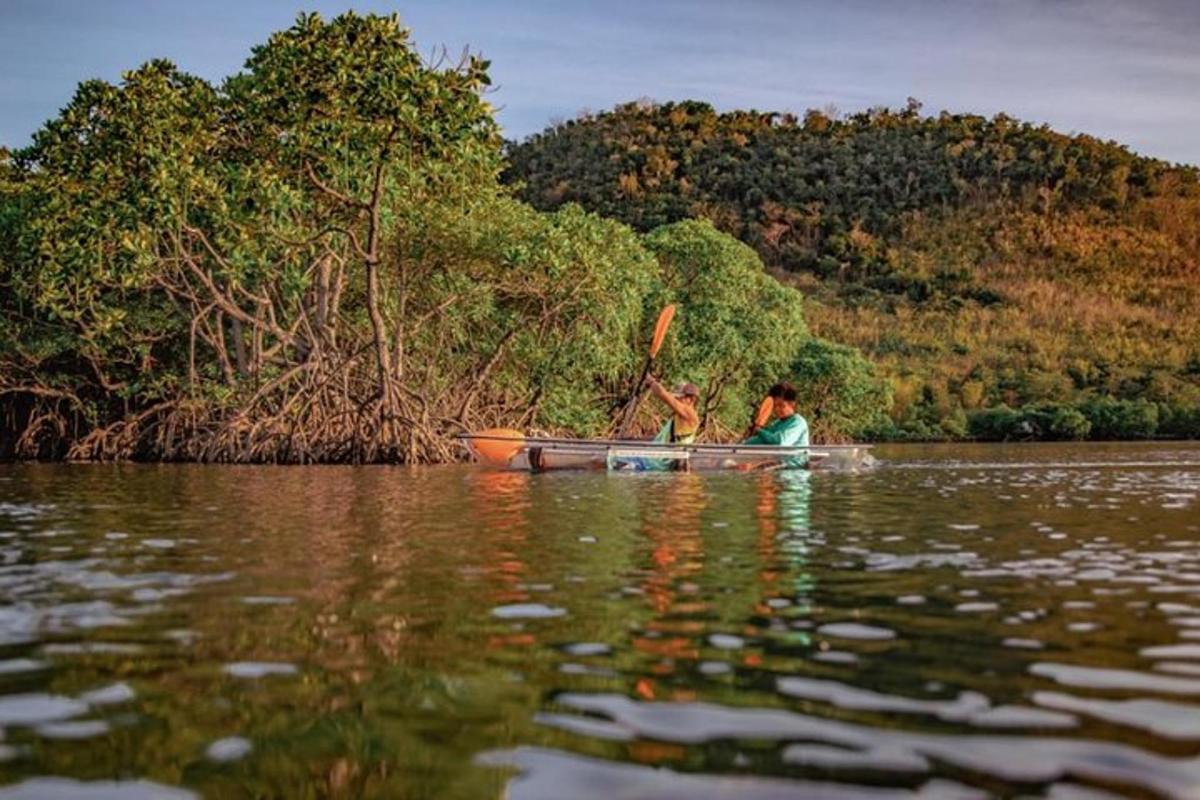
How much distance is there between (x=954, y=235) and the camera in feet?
238

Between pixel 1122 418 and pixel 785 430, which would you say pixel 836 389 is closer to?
pixel 1122 418

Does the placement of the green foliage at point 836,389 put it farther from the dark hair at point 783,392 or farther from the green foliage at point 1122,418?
the dark hair at point 783,392

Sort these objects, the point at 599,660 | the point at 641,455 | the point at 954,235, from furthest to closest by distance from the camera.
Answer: the point at 954,235, the point at 641,455, the point at 599,660

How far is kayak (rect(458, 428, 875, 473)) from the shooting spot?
67.5ft

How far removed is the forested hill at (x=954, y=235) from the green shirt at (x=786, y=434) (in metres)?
26.1

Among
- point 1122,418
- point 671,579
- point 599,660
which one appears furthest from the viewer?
point 1122,418

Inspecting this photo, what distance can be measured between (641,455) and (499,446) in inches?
97.1

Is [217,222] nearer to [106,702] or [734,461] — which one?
[734,461]

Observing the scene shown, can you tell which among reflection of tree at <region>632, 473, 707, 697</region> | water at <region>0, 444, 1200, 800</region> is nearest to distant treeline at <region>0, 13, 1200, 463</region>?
reflection of tree at <region>632, 473, 707, 697</region>

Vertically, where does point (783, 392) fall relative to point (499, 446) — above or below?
above

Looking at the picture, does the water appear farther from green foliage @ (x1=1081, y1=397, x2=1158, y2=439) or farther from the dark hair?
green foliage @ (x1=1081, y1=397, x2=1158, y2=439)

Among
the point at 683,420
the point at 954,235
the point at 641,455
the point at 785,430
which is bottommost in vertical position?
the point at 641,455

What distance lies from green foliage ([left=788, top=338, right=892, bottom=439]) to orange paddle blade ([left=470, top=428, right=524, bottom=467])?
66.6ft

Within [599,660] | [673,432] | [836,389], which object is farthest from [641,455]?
[836,389]
